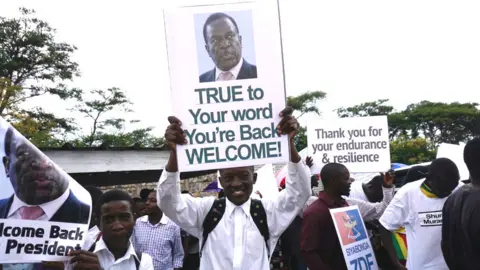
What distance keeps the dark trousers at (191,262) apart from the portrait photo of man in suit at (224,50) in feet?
12.2

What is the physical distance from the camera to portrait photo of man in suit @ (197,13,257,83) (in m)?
3.52

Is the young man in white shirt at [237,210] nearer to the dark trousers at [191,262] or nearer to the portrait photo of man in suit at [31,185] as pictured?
the portrait photo of man in suit at [31,185]

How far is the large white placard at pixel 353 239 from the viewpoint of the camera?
14.8ft

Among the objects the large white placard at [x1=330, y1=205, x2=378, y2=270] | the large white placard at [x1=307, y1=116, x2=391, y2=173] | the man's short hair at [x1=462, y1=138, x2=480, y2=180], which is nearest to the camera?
the man's short hair at [x1=462, y1=138, x2=480, y2=180]

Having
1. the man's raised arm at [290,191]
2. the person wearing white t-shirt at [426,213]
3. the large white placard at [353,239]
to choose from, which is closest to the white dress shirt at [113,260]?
the man's raised arm at [290,191]

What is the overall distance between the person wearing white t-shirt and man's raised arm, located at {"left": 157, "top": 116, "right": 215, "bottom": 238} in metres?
1.97

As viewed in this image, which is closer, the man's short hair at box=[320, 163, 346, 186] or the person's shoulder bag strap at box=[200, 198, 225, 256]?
the person's shoulder bag strap at box=[200, 198, 225, 256]

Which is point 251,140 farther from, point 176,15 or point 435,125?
point 435,125

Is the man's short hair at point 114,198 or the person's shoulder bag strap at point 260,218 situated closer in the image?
the man's short hair at point 114,198

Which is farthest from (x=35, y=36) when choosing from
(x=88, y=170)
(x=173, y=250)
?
(x=173, y=250)

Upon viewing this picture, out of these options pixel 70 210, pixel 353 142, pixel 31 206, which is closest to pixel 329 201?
pixel 70 210

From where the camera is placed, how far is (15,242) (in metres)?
2.98

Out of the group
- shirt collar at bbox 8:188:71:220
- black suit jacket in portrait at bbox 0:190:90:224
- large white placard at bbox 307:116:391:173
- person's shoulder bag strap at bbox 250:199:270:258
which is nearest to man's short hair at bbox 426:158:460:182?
person's shoulder bag strap at bbox 250:199:270:258

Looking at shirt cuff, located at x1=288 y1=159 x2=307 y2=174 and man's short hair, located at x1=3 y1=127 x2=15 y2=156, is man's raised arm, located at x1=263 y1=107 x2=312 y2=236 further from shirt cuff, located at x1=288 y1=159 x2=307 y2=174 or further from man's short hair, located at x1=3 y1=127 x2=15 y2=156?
man's short hair, located at x1=3 y1=127 x2=15 y2=156
